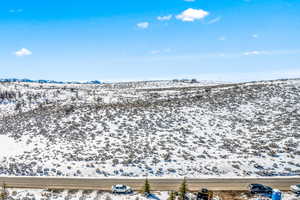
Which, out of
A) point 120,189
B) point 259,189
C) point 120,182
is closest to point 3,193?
point 120,189

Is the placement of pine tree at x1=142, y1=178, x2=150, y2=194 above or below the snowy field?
above

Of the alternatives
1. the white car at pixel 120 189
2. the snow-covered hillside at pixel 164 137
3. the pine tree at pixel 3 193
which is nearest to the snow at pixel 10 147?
the snow-covered hillside at pixel 164 137

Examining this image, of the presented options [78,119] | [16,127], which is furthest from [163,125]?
[16,127]

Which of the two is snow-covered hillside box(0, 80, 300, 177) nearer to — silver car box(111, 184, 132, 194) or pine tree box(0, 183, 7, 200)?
silver car box(111, 184, 132, 194)

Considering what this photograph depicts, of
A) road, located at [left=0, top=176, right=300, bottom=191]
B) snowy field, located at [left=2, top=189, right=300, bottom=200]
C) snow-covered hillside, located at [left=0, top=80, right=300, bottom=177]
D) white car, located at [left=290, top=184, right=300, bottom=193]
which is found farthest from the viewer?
snow-covered hillside, located at [left=0, top=80, right=300, bottom=177]

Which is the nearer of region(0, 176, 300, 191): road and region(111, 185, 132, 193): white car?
region(111, 185, 132, 193): white car

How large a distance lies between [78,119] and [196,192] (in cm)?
2140

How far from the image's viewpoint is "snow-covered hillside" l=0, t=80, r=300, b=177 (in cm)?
2864

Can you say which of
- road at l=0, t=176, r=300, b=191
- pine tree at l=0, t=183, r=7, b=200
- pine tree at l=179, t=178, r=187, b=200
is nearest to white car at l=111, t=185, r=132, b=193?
road at l=0, t=176, r=300, b=191

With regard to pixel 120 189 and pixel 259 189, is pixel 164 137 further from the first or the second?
pixel 259 189

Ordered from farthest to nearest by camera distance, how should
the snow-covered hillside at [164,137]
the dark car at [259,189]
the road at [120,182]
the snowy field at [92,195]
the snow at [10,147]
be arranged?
the snow at [10,147], the snow-covered hillside at [164,137], the road at [120,182], the dark car at [259,189], the snowy field at [92,195]

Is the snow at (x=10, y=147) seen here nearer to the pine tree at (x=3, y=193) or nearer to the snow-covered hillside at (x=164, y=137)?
the snow-covered hillside at (x=164, y=137)

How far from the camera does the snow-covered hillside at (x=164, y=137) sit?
28641 millimetres

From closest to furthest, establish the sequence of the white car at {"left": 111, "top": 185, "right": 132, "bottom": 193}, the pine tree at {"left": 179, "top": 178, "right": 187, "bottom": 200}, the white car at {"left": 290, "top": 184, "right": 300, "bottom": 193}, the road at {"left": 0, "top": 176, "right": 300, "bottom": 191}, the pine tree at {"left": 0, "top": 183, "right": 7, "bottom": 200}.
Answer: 1. the pine tree at {"left": 0, "top": 183, "right": 7, "bottom": 200}
2. the pine tree at {"left": 179, "top": 178, "right": 187, "bottom": 200}
3. the white car at {"left": 111, "top": 185, "right": 132, "bottom": 193}
4. the white car at {"left": 290, "top": 184, "right": 300, "bottom": 193}
5. the road at {"left": 0, "top": 176, "right": 300, "bottom": 191}
